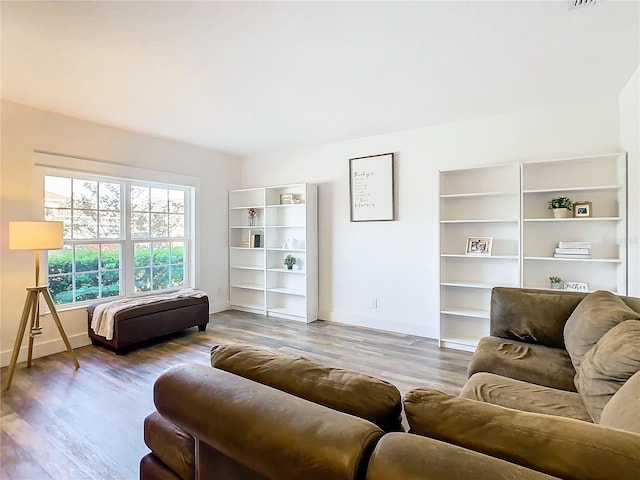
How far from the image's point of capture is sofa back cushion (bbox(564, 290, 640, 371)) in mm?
1757

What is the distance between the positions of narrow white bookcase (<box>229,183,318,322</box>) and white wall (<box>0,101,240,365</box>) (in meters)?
0.77

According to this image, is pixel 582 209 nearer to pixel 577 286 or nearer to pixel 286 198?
pixel 577 286

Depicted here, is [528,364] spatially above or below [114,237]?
below

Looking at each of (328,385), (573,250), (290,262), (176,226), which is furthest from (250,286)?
(328,385)

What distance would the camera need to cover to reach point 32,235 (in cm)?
289

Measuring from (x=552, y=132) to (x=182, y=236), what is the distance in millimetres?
4768

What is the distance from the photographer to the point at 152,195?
4.60 m

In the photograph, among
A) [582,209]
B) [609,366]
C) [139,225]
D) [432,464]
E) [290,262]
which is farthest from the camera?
[290,262]

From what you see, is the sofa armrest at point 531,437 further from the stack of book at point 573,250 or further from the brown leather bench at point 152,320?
the brown leather bench at point 152,320

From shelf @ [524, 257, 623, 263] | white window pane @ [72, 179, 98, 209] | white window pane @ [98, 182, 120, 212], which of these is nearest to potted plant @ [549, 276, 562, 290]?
shelf @ [524, 257, 623, 263]

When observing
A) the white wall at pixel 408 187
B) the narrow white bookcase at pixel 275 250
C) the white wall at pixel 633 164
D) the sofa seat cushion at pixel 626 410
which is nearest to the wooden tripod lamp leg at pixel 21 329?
the narrow white bookcase at pixel 275 250

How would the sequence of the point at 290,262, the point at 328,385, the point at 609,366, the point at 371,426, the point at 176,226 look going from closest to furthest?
the point at 371,426, the point at 328,385, the point at 609,366, the point at 176,226, the point at 290,262

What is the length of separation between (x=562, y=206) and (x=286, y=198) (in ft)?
11.3

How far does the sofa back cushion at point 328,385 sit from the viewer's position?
0.95m
